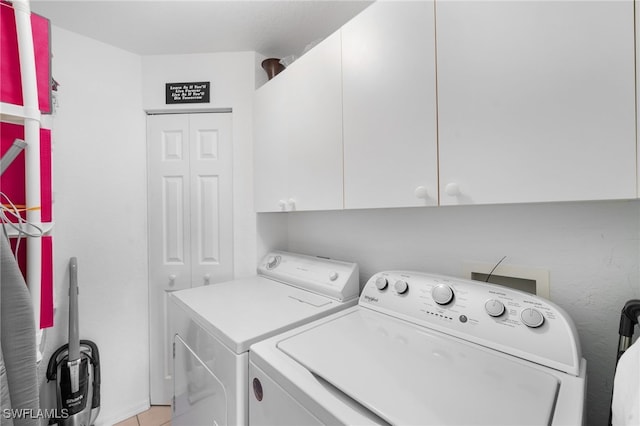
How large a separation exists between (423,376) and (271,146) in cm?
140

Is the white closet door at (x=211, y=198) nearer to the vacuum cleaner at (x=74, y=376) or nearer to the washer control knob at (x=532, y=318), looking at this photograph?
the vacuum cleaner at (x=74, y=376)

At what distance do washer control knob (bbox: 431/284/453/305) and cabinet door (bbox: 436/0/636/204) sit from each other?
14.1 inches

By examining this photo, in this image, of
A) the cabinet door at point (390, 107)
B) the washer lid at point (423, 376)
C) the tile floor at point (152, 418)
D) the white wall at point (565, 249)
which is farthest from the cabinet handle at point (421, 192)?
the tile floor at point (152, 418)

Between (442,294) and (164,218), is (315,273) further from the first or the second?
(164,218)

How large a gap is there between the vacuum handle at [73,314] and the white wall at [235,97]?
928 mm

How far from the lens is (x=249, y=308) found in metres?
1.27

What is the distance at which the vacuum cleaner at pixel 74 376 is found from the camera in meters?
1.54

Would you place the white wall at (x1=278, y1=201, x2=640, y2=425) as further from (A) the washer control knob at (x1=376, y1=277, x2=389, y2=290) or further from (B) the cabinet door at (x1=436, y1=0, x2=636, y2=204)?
(B) the cabinet door at (x1=436, y1=0, x2=636, y2=204)

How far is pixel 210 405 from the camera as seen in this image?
111 cm

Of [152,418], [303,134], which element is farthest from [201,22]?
[152,418]

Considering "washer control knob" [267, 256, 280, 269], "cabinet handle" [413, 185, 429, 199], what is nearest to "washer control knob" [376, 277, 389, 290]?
"cabinet handle" [413, 185, 429, 199]

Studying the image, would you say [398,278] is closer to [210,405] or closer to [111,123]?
[210,405]

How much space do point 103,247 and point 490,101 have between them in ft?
7.60

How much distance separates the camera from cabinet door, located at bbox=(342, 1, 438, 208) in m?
0.94
